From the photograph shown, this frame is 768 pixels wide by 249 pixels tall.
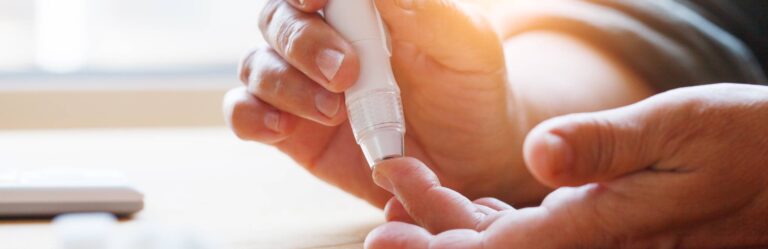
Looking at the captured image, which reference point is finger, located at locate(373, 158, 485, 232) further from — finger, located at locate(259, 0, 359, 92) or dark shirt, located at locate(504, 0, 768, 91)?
dark shirt, located at locate(504, 0, 768, 91)

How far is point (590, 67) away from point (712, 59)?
86mm

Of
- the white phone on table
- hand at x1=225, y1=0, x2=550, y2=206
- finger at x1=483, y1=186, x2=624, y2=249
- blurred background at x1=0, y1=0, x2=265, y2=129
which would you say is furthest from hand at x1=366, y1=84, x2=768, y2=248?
blurred background at x1=0, y1=0, x2=265, y2=129

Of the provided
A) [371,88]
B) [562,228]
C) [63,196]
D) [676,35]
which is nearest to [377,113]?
[371,88]

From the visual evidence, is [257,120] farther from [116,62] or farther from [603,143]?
[116,62]

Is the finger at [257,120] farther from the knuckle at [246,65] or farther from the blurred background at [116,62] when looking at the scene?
the blurred background at [116,62]

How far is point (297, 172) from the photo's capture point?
90cm

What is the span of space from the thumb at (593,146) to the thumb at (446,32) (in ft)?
0.56

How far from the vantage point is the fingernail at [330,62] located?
493mm

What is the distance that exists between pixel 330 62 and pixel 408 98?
14 centimetres

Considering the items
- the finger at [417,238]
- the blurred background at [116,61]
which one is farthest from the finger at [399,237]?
the blurred background at [116,61]

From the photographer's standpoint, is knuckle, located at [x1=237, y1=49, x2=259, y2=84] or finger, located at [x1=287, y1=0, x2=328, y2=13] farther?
knuckle, located at [x1=237, y1=49, x2=259, y2=84]

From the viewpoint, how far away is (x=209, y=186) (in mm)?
791

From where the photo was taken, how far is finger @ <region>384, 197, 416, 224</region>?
0.48 meters

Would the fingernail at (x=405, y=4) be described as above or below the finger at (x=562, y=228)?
above
